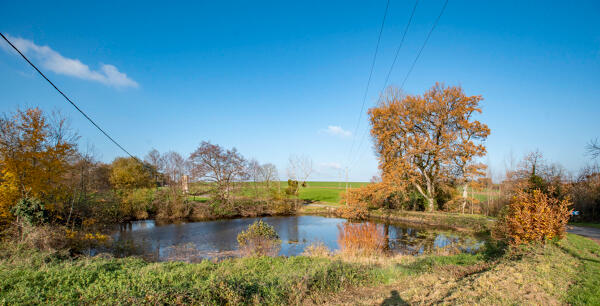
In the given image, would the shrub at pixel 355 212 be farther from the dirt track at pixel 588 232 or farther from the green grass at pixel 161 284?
the green grass at pixel 161 284

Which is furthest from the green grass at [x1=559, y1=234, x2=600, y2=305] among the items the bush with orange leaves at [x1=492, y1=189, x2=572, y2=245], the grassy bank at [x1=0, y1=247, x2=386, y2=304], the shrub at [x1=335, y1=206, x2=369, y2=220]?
the shrub at [x1=335, y1=206, x2=369, y2=220]

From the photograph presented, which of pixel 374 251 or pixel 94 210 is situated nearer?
pixel 374 251

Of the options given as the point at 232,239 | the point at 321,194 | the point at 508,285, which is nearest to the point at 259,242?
the point at 232,239

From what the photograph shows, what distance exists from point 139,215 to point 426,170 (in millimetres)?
28941

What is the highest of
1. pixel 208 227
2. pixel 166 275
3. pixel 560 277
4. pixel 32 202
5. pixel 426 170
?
pixel 426 170

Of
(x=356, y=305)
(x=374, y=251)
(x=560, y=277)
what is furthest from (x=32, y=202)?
(x=560, y=277)

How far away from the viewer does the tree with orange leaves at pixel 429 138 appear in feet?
70.6

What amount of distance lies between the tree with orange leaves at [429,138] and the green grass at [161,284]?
1727 centimetres

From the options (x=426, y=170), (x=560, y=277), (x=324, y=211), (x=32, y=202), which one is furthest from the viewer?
(x=324, y=211)

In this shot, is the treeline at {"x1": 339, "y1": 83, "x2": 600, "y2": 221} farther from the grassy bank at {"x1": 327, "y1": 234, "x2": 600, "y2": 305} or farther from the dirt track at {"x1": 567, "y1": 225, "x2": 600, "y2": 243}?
the grassy bank at {"x1": 327, "y1": 234, "x2": 600, "y2": 305}

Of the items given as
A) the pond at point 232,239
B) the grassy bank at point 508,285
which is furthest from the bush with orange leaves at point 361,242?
the grassy bank at point 508,285

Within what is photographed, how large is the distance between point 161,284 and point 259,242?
554 centimetres

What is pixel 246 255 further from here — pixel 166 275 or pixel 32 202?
pixel 32 202

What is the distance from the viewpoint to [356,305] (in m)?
5.15
